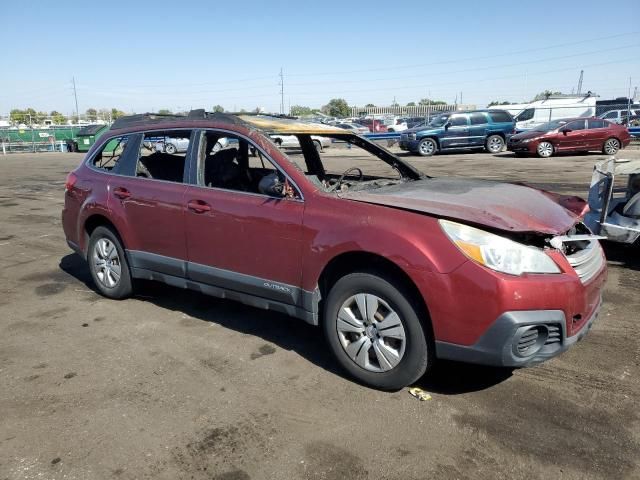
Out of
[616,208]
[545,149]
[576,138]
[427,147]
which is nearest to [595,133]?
[576,138]

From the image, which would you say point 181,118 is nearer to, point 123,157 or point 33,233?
point 123,157

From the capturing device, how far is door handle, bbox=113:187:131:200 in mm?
4812

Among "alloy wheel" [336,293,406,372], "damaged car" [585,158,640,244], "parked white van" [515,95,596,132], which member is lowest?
"alloy wheel" [336,293,406,372]

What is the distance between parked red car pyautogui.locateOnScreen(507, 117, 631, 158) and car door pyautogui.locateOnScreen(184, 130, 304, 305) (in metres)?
18.0

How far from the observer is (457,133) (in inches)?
901

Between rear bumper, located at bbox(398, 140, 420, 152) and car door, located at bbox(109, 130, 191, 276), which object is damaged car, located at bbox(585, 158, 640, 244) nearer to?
car door, located at bbox(109, 130, 191, 276)

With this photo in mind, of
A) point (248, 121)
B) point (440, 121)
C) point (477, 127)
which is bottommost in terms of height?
point (477, 127)

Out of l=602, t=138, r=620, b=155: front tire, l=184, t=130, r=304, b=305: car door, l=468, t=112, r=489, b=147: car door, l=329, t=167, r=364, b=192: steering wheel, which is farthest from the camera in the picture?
l=468, t=112, r=489, b=147: car door

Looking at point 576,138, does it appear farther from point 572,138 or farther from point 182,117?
point 182,117

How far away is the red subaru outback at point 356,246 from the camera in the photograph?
9.75 ft

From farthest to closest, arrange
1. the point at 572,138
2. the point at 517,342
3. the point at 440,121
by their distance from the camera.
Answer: the point at 440,121, the point at 572,138, the point at 517,342

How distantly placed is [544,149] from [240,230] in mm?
18987

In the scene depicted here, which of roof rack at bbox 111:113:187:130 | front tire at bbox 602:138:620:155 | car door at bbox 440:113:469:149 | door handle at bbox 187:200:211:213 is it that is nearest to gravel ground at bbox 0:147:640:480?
door handle at bbox 187:200:211:213

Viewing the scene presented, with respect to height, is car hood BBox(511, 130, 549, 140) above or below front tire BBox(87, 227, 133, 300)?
above
